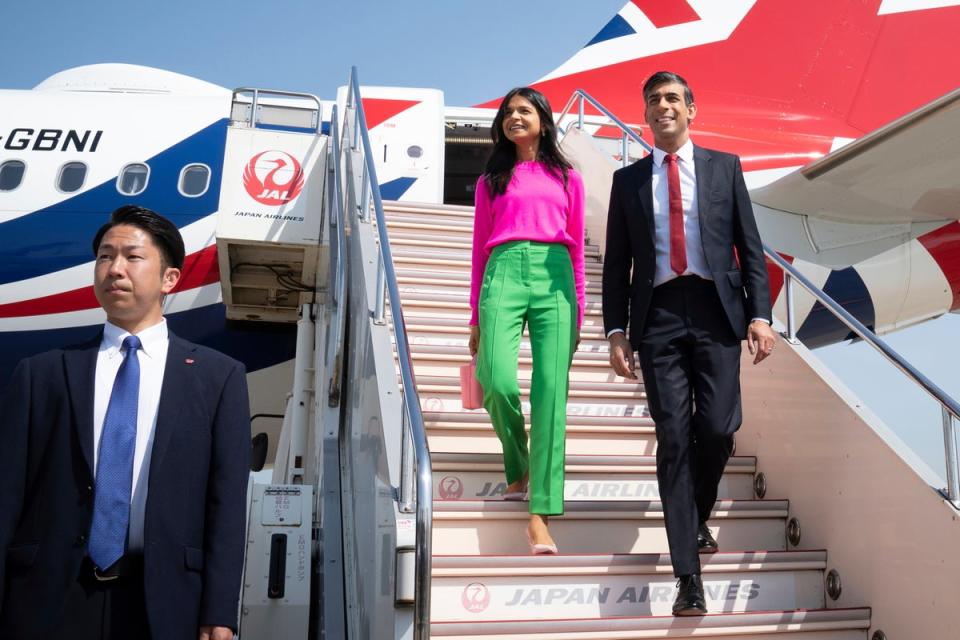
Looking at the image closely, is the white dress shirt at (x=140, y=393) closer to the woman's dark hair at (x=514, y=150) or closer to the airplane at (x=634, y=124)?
the woman's dark hair at (x=514, y=150)

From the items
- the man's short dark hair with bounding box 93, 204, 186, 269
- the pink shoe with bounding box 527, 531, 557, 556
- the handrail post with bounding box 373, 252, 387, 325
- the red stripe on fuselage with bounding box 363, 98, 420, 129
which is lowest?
the pink shoe with bounding box 527, 531, 557, 556

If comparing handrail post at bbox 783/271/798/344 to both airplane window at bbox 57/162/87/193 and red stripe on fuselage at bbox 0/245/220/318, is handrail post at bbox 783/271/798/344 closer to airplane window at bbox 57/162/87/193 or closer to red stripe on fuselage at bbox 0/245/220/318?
red stripe on fuselage at bbox 0/245/220/318

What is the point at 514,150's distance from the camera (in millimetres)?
3549

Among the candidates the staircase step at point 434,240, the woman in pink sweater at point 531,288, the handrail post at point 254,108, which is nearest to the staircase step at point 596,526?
the woman in pink sweater at point 531,288

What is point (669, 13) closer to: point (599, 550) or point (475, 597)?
point (599, 550)

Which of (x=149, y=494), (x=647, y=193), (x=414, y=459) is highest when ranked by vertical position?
(x=647, y=193)

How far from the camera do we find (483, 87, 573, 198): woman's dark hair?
3.43 meters

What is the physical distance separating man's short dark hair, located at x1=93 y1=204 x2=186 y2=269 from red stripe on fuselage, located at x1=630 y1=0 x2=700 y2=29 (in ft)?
27.8

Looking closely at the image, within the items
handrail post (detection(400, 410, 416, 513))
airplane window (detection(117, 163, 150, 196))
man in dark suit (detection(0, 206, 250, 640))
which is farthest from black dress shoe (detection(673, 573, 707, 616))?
airplane window (detection(117, 163, 150, 196))

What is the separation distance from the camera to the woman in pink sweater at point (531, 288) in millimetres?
3184

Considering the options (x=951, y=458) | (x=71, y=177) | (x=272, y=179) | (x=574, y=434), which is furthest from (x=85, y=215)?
(x=951, y=458)

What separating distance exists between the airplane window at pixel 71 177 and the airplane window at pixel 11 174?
332mm

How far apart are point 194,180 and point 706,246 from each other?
19.4ft

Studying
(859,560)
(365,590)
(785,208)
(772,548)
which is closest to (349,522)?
(365,590)
